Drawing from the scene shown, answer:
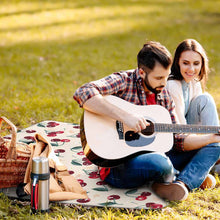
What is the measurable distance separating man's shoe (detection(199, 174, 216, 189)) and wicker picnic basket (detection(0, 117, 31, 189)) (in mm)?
1365

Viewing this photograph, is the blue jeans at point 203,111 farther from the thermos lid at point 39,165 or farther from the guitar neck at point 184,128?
the thermos lid at point 39,165

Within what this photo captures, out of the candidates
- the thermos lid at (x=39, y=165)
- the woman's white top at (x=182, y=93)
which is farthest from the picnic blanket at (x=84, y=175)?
the woman's white top at (x=182, y=93)

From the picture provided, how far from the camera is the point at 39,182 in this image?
2709 mm

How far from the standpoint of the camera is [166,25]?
973 centimetres

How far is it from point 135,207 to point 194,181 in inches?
21.5

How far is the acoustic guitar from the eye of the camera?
2.91 metres

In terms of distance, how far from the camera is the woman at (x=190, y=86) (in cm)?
356

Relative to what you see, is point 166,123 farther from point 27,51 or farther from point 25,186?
point 27,51

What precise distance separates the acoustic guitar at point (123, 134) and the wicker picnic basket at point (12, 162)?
1.51 ft

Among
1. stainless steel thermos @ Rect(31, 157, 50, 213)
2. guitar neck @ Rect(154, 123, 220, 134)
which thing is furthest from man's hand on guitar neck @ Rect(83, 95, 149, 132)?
stainless steel thermos @ Rect(31, 157, 50, 213)

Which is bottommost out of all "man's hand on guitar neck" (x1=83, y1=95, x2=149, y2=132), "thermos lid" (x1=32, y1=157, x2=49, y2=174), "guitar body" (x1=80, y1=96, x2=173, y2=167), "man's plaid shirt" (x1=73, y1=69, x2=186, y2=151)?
"thermos lid" (x1=32, y1=157, x2=49, y2=174)

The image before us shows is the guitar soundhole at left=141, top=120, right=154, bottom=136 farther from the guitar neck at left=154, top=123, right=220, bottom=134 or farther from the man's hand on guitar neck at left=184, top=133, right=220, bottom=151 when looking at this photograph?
the man's hand on guitar neck at left=184, top=133, right=220, bottom=151

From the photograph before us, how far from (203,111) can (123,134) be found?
3.02 feet

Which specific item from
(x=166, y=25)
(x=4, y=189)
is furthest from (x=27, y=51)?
(x=4, y=189)
